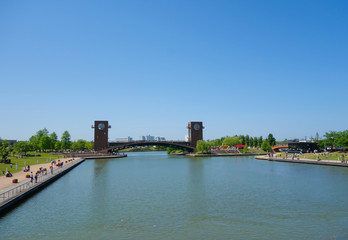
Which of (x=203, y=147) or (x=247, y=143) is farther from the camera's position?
(x=247, y=143)

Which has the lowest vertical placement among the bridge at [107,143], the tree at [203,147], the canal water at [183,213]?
the canal water at [183,213]

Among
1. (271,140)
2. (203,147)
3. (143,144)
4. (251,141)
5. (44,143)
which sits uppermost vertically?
(44,143)

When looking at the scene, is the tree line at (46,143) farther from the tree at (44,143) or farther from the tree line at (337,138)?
the tree line at (337,138)

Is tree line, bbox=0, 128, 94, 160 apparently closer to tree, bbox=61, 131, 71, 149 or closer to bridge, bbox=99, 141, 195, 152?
tree, bbox=61, 131, 71, 149

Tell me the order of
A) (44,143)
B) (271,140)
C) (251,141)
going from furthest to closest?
1. (251,141)
2. (271,140)
3. (44,143)

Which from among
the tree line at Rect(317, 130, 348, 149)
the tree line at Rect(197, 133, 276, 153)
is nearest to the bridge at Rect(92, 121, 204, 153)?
the tree line at Rect(197, 133, 276, 153)

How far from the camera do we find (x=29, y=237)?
19.6 metres

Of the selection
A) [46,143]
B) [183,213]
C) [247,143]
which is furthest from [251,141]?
[183,213]

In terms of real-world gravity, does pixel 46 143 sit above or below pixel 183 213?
above

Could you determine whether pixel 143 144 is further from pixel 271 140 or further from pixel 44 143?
pixel 271 140

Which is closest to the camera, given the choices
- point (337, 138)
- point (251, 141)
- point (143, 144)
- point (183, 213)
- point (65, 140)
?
point (183, 213)

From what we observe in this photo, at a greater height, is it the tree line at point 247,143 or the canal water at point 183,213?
the tree line at point 247,143

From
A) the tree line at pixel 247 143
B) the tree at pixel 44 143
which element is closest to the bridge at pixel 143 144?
the tree line at pixel 247 143

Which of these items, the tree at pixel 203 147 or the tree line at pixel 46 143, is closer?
the tree line at pixel 46 143
